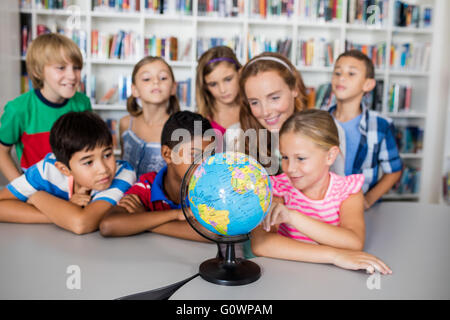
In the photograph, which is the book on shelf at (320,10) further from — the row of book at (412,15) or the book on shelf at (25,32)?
the book on shelf at (25,32)

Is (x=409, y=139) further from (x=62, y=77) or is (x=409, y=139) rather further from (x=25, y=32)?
(x=25, y=32)

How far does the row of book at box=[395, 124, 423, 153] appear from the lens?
4.60m

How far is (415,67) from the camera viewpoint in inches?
178

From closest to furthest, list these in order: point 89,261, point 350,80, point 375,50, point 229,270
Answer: point 229,270, point 89,261, point 350,80, point 375,50

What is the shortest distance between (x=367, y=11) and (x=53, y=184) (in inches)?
153

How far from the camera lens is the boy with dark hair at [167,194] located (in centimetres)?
145

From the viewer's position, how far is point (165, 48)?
4.19 meters

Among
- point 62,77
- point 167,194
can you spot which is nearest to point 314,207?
point 167,194

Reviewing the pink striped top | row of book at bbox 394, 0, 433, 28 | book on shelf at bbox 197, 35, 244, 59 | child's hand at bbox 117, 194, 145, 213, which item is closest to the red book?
row of book at bbox 394, 0, 433, 28

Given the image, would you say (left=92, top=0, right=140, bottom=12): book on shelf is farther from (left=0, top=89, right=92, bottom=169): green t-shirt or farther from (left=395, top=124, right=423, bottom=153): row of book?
(left=395, top=124, right=423, bottom=153): row of book

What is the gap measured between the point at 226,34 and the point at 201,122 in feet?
9.77

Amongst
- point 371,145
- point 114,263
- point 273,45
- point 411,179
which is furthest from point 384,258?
point 411,179
